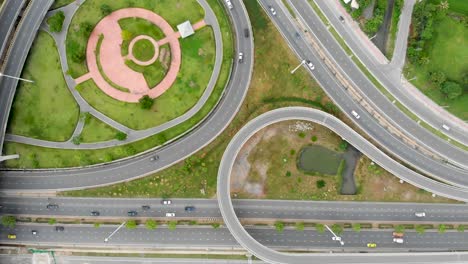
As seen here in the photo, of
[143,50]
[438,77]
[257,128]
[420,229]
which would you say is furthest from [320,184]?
[143,50]

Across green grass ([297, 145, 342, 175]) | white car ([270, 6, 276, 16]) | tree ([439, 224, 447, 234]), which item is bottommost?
tree ([439, 224, 447, 234])

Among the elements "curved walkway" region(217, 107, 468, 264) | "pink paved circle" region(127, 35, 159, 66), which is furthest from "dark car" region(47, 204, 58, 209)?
"pink paved circle" region(127, 35, 159, 66)

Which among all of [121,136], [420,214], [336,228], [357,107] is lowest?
[336,228]

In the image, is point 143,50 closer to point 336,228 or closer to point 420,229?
point 336,228

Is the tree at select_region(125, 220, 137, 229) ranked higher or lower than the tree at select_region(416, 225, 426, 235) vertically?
higher

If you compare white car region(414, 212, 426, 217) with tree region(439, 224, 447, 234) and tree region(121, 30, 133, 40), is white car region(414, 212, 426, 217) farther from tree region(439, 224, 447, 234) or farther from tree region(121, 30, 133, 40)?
tree region(121, 30, 133, 40)

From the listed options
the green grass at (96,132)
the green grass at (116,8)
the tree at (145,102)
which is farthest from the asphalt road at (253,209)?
the green grass at (116,8)
